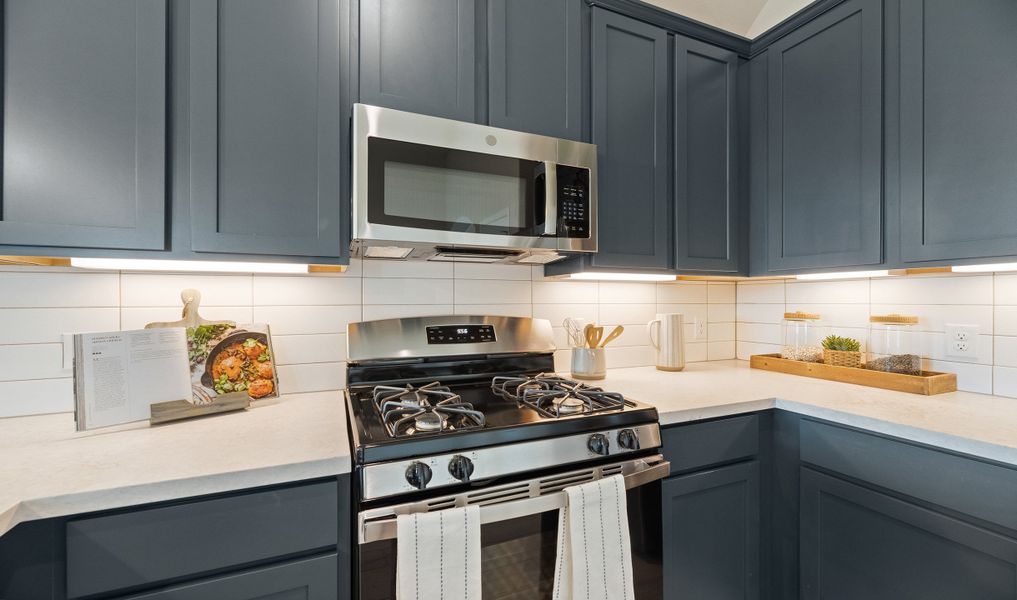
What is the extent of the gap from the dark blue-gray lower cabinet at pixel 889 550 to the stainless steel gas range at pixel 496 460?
559 millimetres

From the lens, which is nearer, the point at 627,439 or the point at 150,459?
the point at 150,459

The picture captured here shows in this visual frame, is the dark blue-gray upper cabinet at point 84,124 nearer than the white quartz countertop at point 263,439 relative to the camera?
No

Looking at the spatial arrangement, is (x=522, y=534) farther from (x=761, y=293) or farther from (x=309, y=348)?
(x=761, y=293)

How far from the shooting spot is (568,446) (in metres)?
1.14

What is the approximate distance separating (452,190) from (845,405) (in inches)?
54.2

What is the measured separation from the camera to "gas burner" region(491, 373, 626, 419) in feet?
4.06

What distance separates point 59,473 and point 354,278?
3.00ft

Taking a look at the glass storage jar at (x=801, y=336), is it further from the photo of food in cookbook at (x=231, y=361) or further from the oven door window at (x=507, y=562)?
the photo of food in cookbook at (x=231, y=361)

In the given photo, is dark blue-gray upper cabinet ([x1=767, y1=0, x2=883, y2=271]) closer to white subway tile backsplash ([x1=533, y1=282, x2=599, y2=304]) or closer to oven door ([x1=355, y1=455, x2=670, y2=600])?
white subway tile backsplash ([x1=533, y1=282, x2=599, y2=304])

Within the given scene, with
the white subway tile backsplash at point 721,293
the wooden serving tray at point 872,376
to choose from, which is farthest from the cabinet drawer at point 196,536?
the white subway tile backsplash at point 721,293

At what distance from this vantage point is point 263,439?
1.04 meters

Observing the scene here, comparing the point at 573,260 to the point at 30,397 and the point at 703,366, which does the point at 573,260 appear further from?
the point at 30,397

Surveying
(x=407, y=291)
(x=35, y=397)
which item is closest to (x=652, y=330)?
(x=407, y=291)

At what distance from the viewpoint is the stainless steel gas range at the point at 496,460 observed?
0.96m
